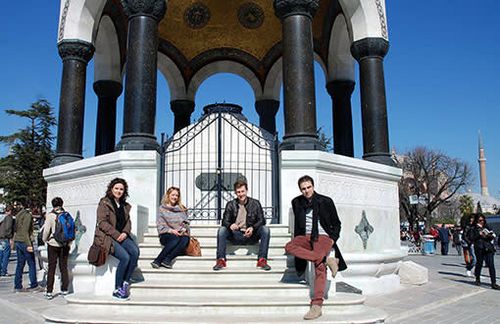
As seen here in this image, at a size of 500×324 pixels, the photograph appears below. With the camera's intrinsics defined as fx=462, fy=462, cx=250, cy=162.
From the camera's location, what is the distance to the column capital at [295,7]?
342 inches

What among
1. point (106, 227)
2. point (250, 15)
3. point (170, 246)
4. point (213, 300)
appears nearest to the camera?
point (213, 300)

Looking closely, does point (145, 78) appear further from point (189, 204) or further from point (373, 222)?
point (373, 222)

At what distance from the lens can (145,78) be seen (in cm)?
837

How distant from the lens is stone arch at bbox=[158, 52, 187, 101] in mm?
16498

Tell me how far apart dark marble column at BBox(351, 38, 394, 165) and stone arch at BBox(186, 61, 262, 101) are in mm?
6854

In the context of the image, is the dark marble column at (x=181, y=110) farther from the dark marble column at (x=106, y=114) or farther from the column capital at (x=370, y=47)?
the column capital at (x=370, y=47)

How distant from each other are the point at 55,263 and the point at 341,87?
9.29m

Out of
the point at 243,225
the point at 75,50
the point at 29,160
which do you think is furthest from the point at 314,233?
the point at 29,160

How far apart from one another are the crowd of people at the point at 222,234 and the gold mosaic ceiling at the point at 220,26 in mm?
9729

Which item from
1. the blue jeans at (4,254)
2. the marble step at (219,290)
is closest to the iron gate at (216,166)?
the marble step at (219,290)

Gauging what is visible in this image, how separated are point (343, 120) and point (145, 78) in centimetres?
670

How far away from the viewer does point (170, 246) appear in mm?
6422

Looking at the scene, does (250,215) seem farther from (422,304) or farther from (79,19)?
(79,19)

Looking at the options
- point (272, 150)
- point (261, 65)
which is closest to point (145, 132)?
point (272, 150)
